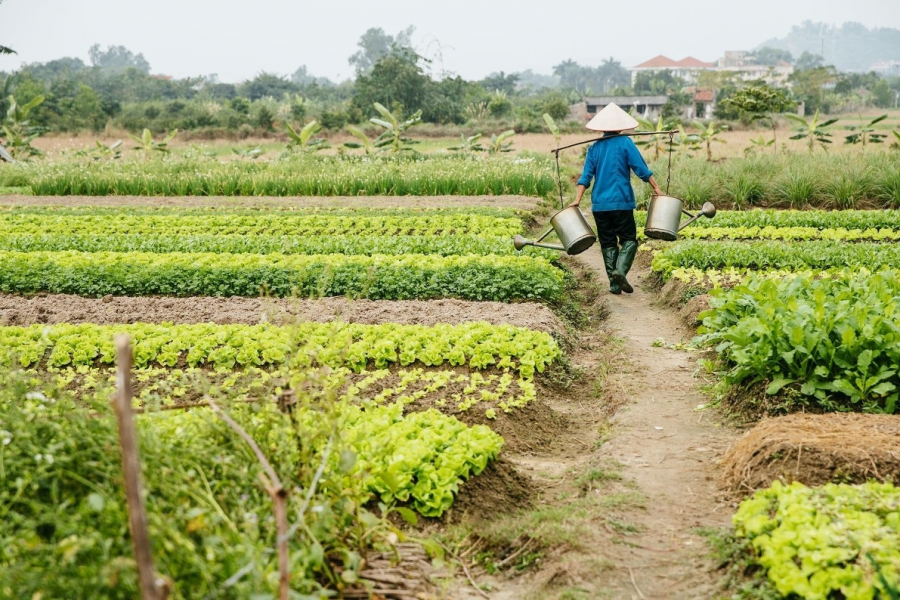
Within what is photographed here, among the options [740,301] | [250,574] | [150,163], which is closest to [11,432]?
[250,574]

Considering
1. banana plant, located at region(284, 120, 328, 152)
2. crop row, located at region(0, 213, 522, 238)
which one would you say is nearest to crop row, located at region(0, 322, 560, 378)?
crop row, located at region(0, 213, 522, 238)

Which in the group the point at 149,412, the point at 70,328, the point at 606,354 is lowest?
the point at 606,354

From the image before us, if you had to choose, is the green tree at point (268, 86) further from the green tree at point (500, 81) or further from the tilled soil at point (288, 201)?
the tilled soil at point (288, 201)

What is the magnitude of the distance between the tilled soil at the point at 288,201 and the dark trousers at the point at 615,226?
23.8ft

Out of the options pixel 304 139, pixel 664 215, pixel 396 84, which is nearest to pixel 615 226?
pixel 664 215

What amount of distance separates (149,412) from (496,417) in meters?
2.91

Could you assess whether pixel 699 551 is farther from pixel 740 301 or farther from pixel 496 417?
pixel 740 301

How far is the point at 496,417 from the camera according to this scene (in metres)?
6.14

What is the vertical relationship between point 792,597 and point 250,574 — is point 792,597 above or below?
below

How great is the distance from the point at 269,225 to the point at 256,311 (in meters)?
5.64

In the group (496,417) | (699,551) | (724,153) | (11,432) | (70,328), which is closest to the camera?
(11,432)

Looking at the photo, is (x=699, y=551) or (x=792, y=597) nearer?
(x=792, y=597)

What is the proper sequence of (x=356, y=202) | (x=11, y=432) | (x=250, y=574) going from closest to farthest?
(x=250, y=574)
(x=11, y=432)
(x=356, y=202)

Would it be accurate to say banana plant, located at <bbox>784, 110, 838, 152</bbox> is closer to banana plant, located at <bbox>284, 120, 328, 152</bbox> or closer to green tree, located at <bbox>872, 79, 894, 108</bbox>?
banana plant, located at <bbox>284, 120, 328, 152</bbox>
